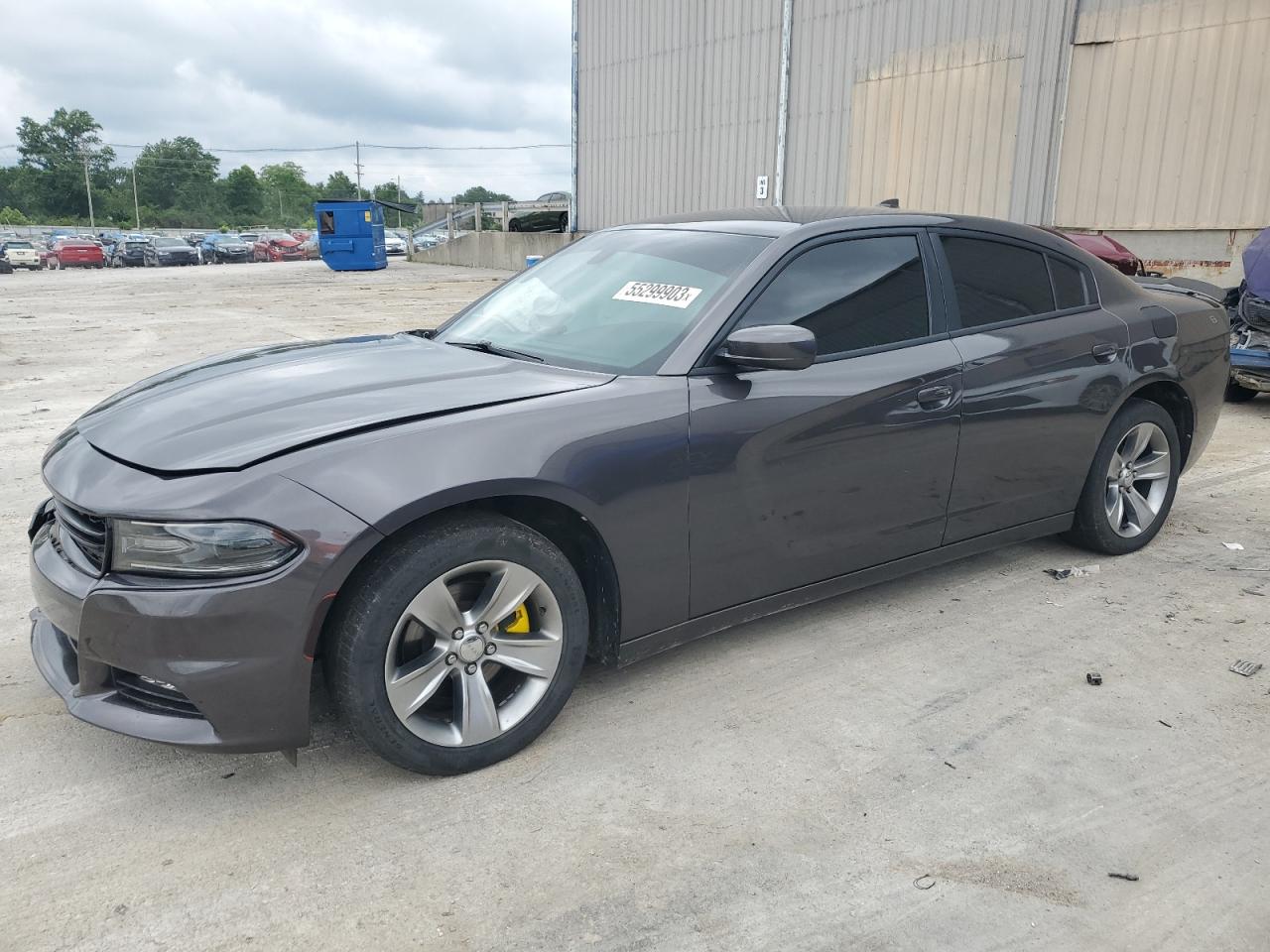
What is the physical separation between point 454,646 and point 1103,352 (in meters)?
3.09

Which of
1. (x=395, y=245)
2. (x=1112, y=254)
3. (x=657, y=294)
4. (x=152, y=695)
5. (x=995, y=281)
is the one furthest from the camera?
(x=395, y=245)

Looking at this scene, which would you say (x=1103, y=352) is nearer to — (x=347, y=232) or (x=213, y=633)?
(x=213, y=633)

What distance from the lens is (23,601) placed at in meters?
3.96

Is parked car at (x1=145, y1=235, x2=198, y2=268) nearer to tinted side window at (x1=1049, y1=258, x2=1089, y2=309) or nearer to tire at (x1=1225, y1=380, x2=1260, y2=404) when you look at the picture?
tire at (x1=1225, y1=380, x2=1260, y2=404)

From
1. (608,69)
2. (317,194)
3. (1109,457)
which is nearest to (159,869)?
(1109,457)

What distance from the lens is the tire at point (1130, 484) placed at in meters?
4.38

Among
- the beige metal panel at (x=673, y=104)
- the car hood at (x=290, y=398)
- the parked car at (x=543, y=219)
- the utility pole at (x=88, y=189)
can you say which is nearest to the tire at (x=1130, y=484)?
the car hood at (x=290, y=398)

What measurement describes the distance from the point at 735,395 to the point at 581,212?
23516 mm

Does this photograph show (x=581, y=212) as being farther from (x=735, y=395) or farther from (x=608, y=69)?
(x=735, y=395)

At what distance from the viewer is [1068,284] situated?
→ 426 cm

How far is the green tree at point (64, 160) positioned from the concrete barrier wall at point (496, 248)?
275ft

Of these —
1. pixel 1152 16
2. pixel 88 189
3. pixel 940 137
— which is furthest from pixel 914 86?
pixel 88 189

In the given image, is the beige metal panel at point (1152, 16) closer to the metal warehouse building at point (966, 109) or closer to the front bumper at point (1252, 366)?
the metal warehouse building at point (966, 109)

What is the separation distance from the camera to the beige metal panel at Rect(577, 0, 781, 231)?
762 inches
